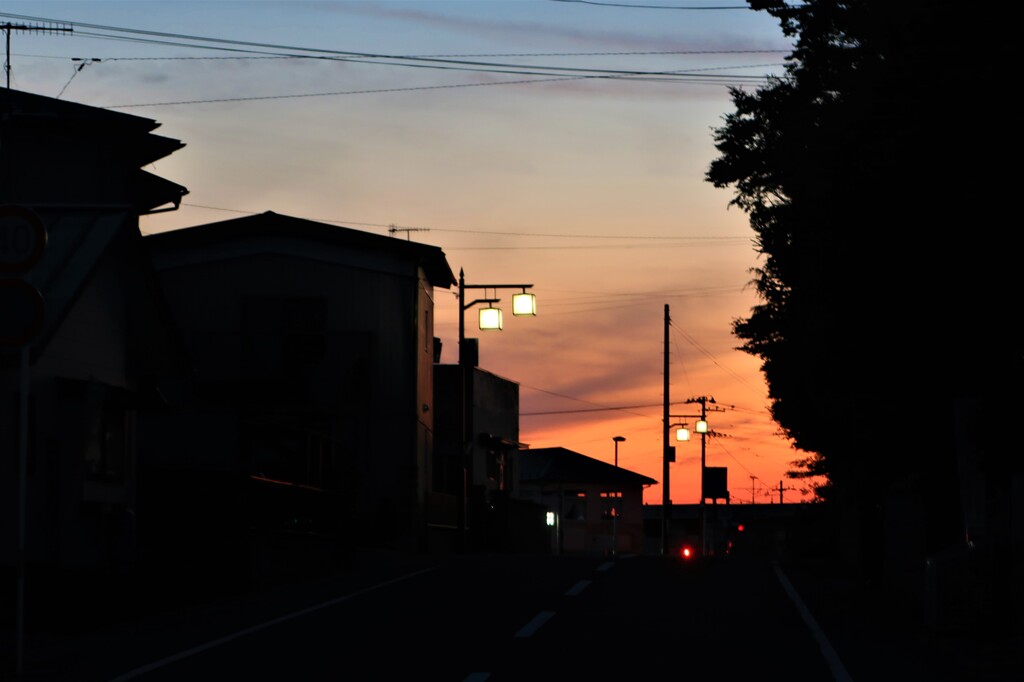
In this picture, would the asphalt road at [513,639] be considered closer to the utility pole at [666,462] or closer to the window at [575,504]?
the utility pole at [666,462]

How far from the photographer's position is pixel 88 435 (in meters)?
19.8

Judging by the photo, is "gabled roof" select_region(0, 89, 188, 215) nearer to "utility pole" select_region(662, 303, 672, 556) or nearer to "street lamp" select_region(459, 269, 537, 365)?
"street lamp" select_region(459, 269, 537, 365)

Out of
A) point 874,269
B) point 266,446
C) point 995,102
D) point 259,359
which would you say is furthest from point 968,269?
point 259,359

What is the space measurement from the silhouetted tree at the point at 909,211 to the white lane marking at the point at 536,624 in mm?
5678

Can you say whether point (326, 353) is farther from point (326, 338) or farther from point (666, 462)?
point (666, 462)

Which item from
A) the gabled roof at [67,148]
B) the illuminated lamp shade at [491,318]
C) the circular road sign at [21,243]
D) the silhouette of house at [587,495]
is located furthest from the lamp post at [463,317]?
the silhouette of house at [587,495]

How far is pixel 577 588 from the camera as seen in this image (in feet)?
63.9

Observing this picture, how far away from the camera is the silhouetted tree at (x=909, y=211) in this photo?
14.2 m

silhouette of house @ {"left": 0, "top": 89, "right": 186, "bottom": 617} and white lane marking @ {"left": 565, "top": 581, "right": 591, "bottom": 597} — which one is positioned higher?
silhouette of house @ {"left": 0, "top": 89, "right": 186, "bottom": 617}

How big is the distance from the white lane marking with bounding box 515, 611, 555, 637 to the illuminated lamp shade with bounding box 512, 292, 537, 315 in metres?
24.1

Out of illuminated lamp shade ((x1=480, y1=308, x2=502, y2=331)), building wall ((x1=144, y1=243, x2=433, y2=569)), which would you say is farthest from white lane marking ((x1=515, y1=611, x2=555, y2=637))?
illuminated lamp shade ((x1=480, y1=308, x2=502, y2=331))

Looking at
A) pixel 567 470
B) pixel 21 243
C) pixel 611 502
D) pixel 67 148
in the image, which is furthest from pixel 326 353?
pixel 611 502

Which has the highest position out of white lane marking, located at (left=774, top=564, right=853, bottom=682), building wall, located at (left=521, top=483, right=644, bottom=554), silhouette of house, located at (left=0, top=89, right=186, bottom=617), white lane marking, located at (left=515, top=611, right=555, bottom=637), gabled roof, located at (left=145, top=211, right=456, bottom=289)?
gabled roof, located at (left=145, top=211, right=456, bottom=289)

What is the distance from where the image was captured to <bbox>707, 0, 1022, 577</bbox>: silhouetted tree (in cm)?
1424
